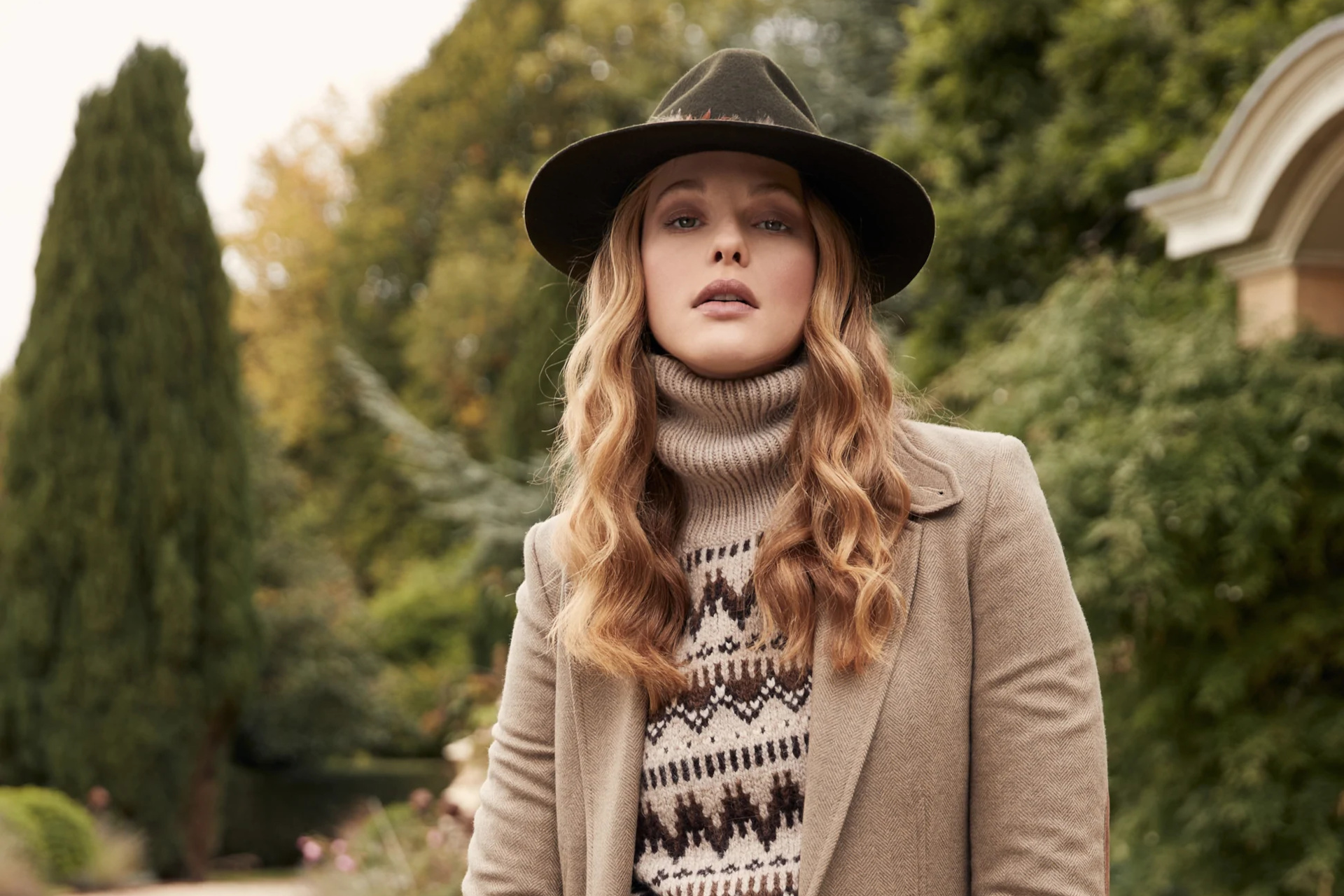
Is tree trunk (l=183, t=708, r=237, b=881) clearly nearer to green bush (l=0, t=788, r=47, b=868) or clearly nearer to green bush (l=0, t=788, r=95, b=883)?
green bush (l=0, t=788, r=95, b=883)

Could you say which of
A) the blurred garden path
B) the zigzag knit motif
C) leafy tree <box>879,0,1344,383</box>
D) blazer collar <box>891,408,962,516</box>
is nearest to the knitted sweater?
the zigzag knit motif

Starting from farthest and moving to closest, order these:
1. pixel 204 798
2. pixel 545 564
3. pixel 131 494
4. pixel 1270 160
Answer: pixel 204 798
pixel 131 494
pixel 1270 160
pixel 545 564

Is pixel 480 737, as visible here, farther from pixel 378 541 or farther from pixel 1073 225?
pixel 378 541

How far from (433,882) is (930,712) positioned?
233 inches

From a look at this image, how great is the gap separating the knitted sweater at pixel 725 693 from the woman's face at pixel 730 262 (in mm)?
42

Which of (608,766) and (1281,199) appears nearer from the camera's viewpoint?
(608,766)

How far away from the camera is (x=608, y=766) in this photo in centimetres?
169

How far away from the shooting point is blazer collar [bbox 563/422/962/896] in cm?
150

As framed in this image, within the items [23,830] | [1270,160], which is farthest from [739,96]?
[23,830]

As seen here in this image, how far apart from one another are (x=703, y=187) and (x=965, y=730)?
27.4 inches

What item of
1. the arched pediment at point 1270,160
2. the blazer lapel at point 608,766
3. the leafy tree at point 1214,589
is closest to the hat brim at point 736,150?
the blazer lapel at point 608,766

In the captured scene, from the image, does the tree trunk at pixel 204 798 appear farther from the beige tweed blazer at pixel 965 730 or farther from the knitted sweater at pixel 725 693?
the beige tweed blazer at pixel 965 730

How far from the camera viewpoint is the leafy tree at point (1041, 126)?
7.43 m

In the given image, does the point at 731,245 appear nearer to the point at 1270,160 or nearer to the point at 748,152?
the point at 748,152
